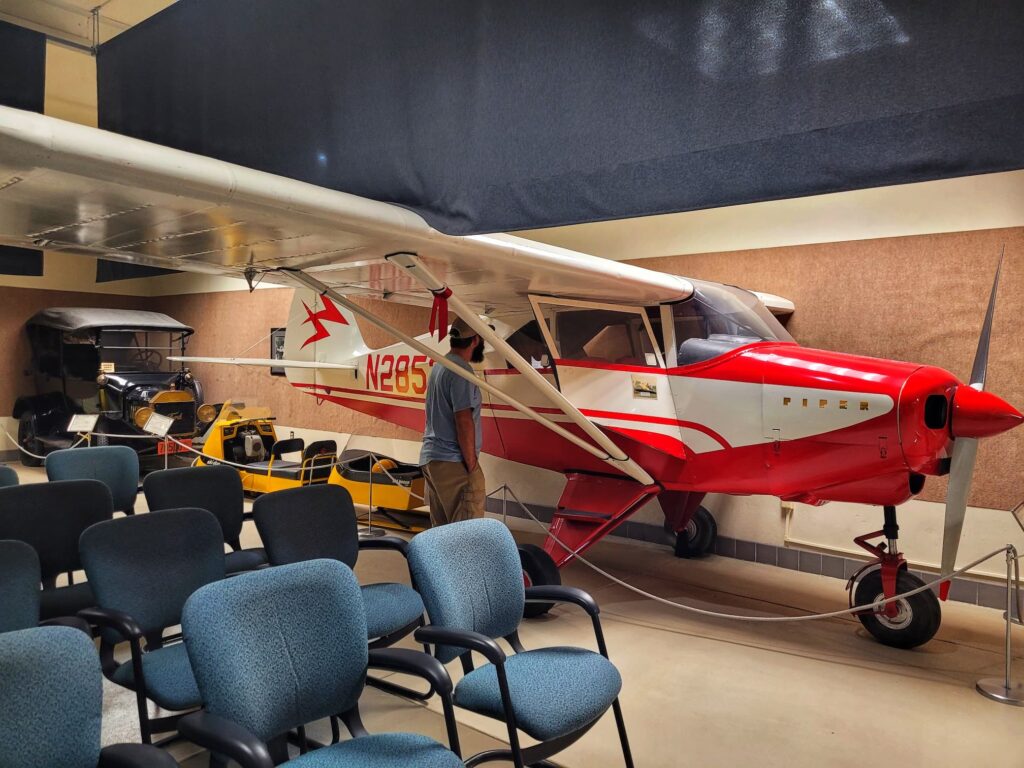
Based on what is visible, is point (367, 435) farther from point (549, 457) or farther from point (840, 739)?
point (840, 739)

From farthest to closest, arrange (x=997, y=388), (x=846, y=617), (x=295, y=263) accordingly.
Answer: (x=997, y=388)
(x=846, y=617)
(x=295, y=263)

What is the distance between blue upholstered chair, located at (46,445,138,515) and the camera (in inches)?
180

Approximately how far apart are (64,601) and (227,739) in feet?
6.49

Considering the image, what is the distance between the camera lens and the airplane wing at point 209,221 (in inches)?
78.5

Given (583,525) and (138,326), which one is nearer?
(583,525)

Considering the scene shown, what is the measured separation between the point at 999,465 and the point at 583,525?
2953 mm

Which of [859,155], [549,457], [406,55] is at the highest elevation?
[406,55]

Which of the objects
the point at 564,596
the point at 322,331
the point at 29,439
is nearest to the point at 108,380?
the point at 29,439

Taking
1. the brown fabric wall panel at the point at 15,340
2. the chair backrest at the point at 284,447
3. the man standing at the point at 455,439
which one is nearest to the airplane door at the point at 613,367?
the man standing at the point at 455,439

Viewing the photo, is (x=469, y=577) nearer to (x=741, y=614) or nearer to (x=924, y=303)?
(x=741, y=614)

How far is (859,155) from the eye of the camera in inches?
50.3

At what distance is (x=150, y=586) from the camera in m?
2.67

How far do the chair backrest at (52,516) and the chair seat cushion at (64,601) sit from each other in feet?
0.59

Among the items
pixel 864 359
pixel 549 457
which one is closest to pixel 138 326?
pixel 549 457
